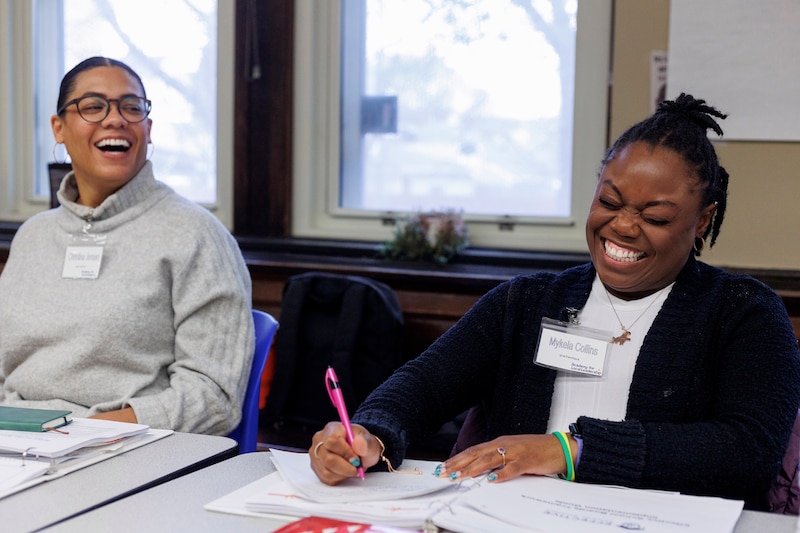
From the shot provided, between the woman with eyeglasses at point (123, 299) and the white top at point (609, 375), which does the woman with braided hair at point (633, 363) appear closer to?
the white top at point (609, 375)

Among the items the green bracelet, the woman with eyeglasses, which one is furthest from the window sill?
the green bracelet

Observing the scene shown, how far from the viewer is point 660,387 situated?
64.4 inches

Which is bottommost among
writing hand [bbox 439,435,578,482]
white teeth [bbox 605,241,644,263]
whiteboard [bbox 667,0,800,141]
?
writing hand [bbox 439,435,578,482]

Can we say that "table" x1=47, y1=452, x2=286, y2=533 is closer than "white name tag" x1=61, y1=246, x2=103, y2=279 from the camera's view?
Yes

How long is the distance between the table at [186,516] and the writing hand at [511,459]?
0.28 meters

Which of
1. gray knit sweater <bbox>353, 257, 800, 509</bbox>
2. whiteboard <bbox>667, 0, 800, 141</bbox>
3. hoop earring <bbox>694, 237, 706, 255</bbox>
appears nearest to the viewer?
gray knit sweater <bbox>353, 257, 800, 509</bbox>

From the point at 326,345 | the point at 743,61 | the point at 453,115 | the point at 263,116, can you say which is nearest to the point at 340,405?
the point at 326,345

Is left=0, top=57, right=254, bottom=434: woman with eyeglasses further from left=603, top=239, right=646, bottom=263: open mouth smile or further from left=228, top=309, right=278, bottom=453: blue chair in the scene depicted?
left=603, top=239, right=646, bottom=263: open mouth smile

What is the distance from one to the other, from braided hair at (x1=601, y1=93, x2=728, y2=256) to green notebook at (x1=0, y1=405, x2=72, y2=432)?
3.50ft

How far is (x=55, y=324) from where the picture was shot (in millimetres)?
2049

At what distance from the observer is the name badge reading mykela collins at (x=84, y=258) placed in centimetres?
210

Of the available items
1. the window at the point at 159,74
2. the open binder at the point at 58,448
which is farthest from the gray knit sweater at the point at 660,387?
the window at the point at 159,74

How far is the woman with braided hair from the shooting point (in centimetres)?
146

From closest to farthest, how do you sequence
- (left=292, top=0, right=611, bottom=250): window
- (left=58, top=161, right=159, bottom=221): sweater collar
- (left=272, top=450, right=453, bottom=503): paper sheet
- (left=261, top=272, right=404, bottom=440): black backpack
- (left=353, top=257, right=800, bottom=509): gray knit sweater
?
(left=272, top=450, right=453, bottom=503): paper sheet, (left=353, top=257, right=800, bottom=509): gray knit sweater, (left=58, top=161, right=159, bottom=221): sweater collar, (left=261, top=272, right=404, bottom=440): black backpack, (left=292, top=0, right=611, bottom=250): window
